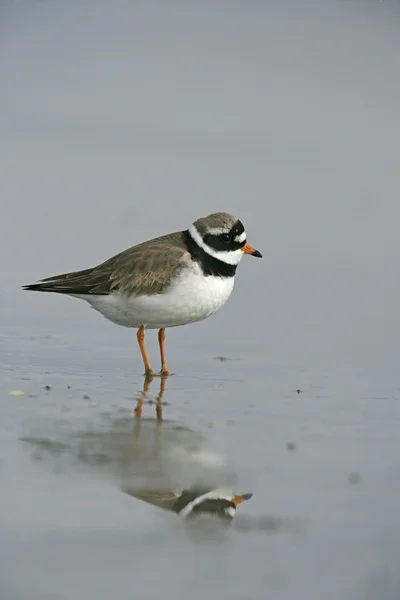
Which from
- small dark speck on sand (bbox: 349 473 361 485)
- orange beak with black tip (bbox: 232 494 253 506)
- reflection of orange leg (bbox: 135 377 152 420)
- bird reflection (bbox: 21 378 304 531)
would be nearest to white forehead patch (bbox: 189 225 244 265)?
reflection of orange leg (bbox: 135 377 152 420)

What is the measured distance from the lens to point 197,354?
7.37m

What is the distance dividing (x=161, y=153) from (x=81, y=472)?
29.7 ft

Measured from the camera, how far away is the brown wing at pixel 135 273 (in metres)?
6.92

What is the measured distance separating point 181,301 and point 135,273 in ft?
1.43

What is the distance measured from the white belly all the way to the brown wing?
0.20ft

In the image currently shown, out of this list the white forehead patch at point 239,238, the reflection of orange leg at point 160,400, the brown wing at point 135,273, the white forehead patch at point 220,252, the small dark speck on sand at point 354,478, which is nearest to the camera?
the small dark speck on sand at point 354,478

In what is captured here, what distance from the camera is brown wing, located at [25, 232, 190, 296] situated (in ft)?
22.7

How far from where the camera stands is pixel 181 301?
268 inches

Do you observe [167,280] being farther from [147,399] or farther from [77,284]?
[147,399]

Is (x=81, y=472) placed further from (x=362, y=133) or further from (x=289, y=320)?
(x=362, y=133)

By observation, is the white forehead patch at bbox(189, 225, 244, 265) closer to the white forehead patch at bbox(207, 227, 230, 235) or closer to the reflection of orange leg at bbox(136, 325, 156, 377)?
the white forehead patch at bbox(207, 227, 230, 235)

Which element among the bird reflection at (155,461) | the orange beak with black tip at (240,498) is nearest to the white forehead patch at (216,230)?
the bird reflection at (155,461)

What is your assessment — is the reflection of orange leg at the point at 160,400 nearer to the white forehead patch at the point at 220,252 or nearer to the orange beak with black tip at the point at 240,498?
the white forehead patch at the point at 220,252

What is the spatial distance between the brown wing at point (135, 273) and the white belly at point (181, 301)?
0.20 ft
